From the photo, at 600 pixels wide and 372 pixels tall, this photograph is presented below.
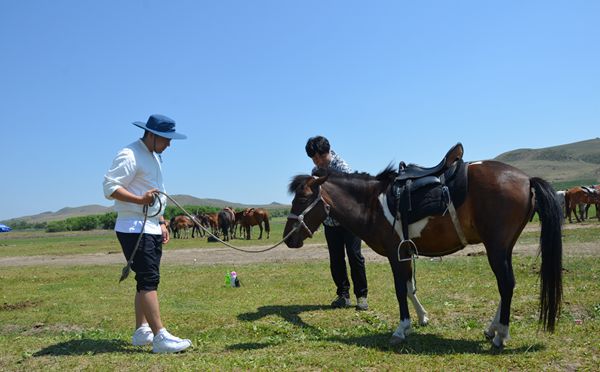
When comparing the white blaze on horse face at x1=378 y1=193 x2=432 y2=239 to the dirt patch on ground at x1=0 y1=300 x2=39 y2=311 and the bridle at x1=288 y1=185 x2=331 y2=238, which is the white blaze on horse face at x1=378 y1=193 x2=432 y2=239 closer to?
the bridle at x1=288 y1=185 x2=331 y2=238

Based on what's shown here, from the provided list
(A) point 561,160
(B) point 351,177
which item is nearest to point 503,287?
(B) point 351,177

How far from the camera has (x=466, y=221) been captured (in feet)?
18.2

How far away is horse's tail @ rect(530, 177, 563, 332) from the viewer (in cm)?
518

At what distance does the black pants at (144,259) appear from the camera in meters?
5.35

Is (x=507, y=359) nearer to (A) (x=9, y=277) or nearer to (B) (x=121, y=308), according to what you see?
(B) (x=121, y=308)

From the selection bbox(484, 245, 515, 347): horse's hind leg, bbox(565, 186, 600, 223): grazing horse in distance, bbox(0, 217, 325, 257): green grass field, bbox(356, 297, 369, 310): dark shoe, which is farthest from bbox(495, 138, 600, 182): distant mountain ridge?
bbox(484, 245, 515, 347): horse's hind leg

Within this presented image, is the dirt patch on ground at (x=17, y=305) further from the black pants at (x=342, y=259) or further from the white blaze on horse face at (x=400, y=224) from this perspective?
the white blaze on horse face at (x=400, y=224)

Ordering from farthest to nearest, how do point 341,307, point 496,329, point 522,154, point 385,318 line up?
1. point 522,154
2. point 341,307
3. point 385,318
4. point 496,329

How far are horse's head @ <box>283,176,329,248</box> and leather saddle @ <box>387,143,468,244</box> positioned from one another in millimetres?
865

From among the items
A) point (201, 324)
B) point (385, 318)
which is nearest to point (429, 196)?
point (385, 318)

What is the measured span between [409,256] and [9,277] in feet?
41.8

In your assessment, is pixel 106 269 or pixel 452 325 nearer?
pixel 452 325

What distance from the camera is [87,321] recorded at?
7.79 m

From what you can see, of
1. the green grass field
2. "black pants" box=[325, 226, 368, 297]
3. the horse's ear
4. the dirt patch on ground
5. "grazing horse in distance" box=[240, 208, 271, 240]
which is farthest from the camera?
"grazing horse in distance" box=[240, 208, 271, 240]
